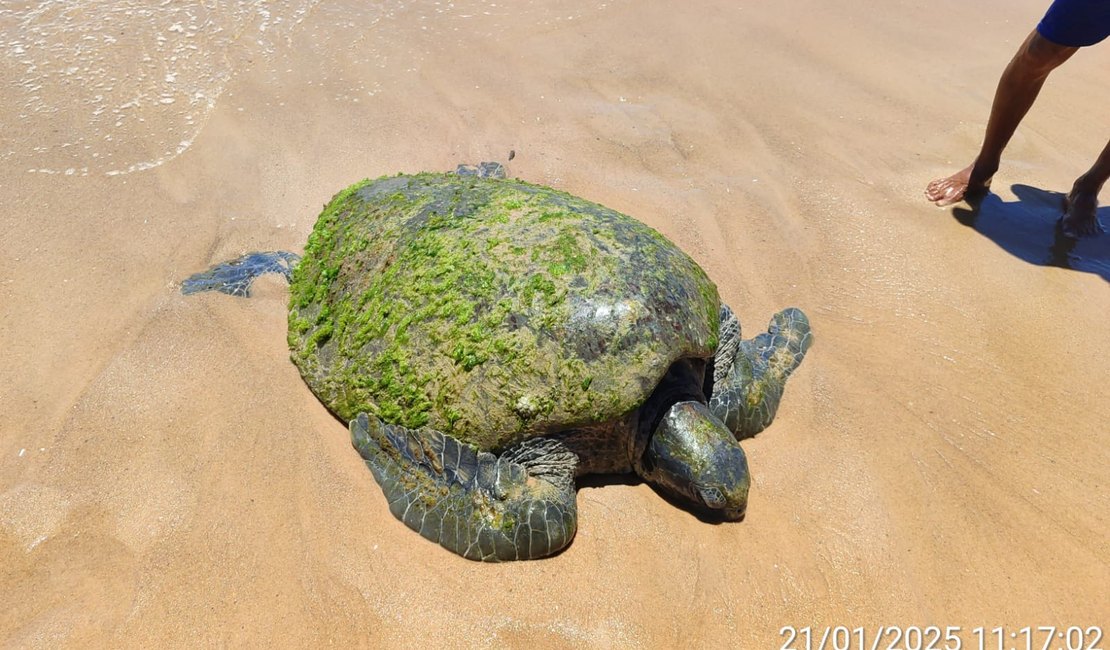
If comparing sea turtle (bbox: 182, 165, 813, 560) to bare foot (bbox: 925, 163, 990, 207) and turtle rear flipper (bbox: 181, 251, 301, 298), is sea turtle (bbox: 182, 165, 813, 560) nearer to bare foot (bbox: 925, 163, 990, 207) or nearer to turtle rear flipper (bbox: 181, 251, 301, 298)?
turtle rear flipper (bbox: 181, 251, 301, 298)

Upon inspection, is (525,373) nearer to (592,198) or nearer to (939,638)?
(939,638)

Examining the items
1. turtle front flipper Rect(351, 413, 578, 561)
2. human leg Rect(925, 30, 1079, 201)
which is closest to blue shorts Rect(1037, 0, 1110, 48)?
human leg Rect(925, 30, 1079, 201)

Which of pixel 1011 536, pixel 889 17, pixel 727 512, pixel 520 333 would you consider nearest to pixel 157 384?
pixel 520 333

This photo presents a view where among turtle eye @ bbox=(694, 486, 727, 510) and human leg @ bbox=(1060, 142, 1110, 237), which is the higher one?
human leg @ bbox=(1060, 142, 1110, 237)


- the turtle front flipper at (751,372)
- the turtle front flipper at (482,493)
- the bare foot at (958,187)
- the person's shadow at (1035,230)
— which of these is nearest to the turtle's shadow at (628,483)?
the turtle front flipper at (482,493)

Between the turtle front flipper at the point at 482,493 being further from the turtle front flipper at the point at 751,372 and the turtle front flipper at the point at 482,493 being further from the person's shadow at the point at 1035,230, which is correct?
the person's shadow at the point at 1035,230

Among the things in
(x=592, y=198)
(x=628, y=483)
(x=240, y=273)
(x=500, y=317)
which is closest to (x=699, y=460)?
(x=628, y=483)

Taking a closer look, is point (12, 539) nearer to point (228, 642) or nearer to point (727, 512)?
point (228, 642)
